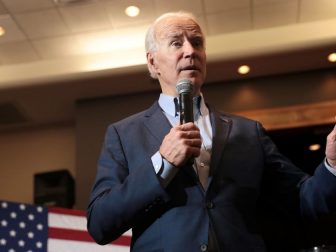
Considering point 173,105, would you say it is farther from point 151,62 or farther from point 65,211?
point 65,211

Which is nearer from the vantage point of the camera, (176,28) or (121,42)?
(176,28)

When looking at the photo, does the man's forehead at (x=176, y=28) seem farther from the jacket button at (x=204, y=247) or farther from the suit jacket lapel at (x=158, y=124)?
the jacket button at (x=204, y=247)

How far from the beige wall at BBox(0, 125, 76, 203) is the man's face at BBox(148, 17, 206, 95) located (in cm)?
489

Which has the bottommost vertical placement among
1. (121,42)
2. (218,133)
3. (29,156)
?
(218,133)

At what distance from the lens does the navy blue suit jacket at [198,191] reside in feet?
4.17

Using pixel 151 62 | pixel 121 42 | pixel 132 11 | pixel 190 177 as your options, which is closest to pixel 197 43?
pixel 151 62

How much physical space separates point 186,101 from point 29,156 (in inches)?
217

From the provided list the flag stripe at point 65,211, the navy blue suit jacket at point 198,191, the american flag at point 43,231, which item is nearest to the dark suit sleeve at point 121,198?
the navy blue suit jacket at point 198,191

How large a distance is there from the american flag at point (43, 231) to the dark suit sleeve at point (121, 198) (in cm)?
219

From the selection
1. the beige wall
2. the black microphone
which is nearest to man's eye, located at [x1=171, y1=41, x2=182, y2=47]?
the black microphone

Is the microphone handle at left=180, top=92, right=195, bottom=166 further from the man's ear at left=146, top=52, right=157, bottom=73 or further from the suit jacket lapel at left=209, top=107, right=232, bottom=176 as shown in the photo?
the man's ear at left=146, top=52, right=157, bottom=73

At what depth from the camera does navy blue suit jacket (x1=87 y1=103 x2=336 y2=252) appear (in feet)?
4.17

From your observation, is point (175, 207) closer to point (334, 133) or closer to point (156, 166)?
point (156, 166)

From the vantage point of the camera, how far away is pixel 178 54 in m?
1.55
